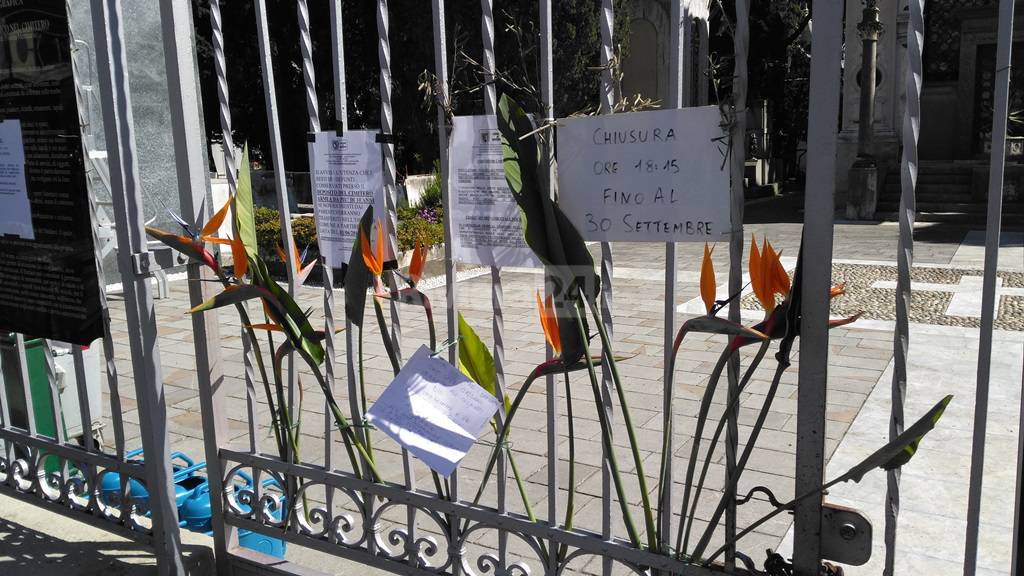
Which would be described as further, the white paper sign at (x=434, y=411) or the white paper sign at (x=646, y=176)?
the white paper sign at (x=434, y=411)

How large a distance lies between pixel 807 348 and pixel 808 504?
33 centimetres

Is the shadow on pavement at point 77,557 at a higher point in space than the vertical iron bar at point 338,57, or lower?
lower

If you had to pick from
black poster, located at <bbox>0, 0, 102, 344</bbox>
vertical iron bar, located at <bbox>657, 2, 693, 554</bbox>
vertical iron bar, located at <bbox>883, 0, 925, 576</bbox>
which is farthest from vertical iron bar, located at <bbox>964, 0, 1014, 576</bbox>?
black poster, located at <bbox>0, 0, 102, 344</bbox>

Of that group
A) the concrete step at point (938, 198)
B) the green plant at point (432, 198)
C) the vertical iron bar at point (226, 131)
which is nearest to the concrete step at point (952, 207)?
the concrete step at point (938, 198)

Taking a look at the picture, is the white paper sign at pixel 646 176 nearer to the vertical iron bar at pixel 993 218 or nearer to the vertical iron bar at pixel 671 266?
the vertical iron bar at pixel 671 266

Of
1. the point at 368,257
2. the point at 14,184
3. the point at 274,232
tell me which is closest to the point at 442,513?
the point at 368,257

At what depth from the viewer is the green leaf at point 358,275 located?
2.21 metres

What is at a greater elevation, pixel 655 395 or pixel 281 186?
pixel 281 186

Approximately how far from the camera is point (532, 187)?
1.80 metres

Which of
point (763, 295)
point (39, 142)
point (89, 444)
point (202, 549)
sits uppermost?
point (39, 142)

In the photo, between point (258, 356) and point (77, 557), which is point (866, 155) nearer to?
point (258, 356)

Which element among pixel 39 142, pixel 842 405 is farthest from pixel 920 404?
pixel 39 142

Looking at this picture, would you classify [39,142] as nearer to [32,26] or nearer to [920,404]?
[32,26]

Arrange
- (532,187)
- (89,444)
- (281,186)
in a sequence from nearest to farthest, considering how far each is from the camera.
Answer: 1. (532,187)
2. (281,186)
3. (89,444)
